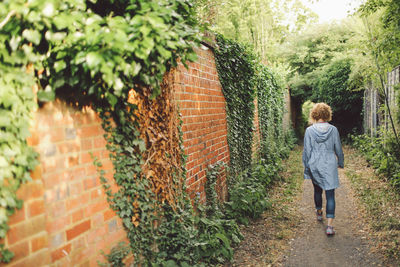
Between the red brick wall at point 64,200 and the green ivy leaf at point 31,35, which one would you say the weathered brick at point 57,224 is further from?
the green ivy leaf at point 31,35

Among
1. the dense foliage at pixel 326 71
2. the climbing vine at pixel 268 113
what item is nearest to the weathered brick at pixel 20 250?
the climbing vine at pixel 268 113

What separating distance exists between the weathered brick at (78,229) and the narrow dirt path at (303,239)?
7.12 feet

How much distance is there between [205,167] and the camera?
4.18m

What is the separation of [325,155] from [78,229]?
3829 mm

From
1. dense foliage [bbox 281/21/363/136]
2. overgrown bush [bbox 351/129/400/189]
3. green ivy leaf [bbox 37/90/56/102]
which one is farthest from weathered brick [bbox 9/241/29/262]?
dense foliage [bbox 281/21/363/136]

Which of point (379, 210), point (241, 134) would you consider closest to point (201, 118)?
point (241, 134)

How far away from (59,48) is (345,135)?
592 inches

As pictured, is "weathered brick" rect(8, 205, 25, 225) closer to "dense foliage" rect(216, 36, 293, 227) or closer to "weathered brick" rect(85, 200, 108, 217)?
"weathered brick" rect(85, 200, 108, 217)

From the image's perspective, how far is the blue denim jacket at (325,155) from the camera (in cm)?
456

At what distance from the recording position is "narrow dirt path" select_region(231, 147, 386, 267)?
370cm

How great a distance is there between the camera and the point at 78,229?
1996 millimetres

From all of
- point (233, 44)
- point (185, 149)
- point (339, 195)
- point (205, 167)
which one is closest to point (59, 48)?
point (185, 149)

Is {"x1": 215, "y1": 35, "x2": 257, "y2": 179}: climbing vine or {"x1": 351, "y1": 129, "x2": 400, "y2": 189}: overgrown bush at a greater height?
{"x1": 215, "y1": 35, "x2": 257, "y2": 179}: climbing vine

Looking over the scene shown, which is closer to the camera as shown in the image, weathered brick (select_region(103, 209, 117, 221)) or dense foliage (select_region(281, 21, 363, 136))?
weathered brick (select_region(103, 209, 117, 221))
